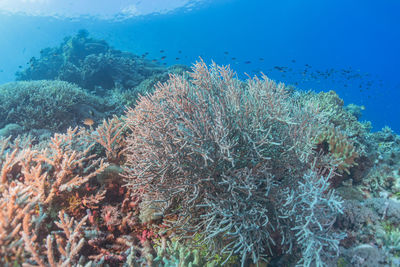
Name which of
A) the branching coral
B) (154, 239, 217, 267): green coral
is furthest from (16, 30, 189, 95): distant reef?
(154, 239, 217, 267): green coral

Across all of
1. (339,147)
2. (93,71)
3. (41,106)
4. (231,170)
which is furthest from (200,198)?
(93,71)

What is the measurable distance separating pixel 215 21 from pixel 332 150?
404 ft

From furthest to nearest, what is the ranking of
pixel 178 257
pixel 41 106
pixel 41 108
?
1. pixel 41 106
2. pixel 41 108
3. pixel 178 257

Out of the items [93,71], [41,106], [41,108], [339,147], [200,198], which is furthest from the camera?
[93,71]

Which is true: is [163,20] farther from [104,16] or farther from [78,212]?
[78,212]

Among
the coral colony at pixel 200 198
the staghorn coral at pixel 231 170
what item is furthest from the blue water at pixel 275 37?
the staghorn coral at pixel 231 170

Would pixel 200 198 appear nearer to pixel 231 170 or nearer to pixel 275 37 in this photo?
pixel 231 170

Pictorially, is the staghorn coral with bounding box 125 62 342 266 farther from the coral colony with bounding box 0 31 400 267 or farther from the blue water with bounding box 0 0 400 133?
the blue water with bounding box 0 0 400 133

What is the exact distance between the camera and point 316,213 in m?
2.39

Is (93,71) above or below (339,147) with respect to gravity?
above

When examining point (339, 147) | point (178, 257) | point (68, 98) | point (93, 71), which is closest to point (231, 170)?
point (178, 257)

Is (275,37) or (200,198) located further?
(275,37)

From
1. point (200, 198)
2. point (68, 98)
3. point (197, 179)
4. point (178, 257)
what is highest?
point (68, 98)

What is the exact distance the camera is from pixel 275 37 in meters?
139
